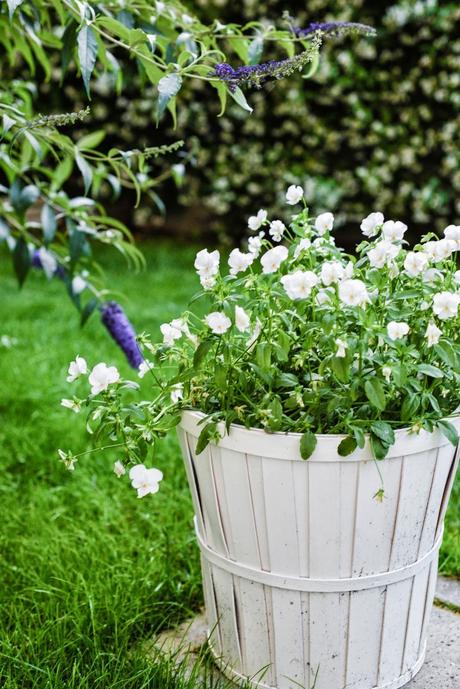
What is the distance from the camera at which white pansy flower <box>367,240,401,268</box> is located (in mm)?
1351

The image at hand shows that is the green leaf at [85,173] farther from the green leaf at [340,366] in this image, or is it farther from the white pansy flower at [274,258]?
the green leaf at [340,366]

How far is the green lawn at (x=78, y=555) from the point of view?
1.55 metres

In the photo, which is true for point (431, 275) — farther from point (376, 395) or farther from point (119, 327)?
point (119, 327)

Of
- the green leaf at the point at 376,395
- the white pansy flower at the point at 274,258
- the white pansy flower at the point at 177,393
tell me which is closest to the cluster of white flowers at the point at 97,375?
the white pansy flower at the point at 177,393

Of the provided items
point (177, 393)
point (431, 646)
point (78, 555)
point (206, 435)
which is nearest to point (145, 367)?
point (177, 393)

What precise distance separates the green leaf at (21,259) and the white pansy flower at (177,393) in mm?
779

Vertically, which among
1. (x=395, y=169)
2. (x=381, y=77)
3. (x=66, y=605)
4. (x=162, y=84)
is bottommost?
(x=395, y=169)

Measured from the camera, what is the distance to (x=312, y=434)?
1.27 metres

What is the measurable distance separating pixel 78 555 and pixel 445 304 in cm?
111

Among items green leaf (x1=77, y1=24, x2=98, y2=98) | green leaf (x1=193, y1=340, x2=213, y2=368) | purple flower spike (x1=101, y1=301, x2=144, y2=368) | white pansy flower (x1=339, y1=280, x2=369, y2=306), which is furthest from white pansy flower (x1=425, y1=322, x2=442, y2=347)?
purple flower spike (x1=101, y1=301, x2=144, y2=368)

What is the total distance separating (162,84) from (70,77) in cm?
499

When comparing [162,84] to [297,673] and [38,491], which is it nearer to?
[297,673]

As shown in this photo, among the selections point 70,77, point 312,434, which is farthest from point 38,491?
point 70,77

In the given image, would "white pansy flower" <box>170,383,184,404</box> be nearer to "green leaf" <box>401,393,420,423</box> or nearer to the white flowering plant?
the white flowering plant
